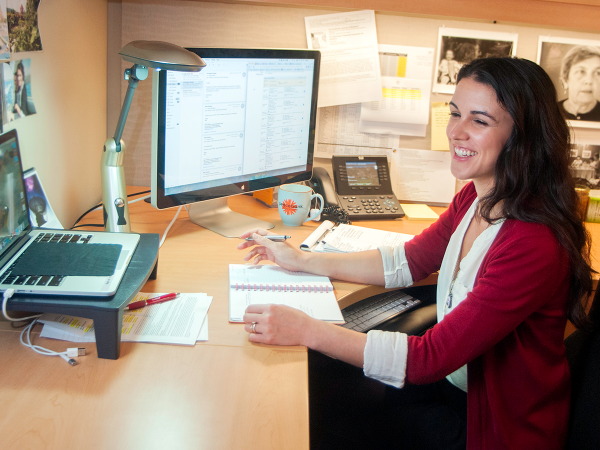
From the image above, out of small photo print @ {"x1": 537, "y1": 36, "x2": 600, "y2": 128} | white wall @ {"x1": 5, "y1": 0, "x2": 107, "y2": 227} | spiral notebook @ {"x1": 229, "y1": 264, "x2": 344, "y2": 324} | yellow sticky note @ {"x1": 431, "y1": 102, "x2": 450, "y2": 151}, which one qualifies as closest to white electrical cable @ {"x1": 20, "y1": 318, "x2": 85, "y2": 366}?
spiral notebook @ {"x1": 229, "y1": 264, "x2": 344, "y2": 324}

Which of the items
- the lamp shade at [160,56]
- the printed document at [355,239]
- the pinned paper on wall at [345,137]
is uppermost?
the lamp shade at [160,56]

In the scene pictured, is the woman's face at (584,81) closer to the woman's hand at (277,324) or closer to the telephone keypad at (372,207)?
the telephone keypad at (372,207)

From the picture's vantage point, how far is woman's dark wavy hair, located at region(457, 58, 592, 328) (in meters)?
0.92

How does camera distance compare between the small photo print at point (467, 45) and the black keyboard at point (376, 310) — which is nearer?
the black keyboard at point (376, 310)

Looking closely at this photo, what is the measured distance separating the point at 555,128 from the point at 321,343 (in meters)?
0.57

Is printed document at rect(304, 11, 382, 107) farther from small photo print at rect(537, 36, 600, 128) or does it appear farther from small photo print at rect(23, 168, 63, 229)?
small photo print at rect(23, 168, 63, 229)

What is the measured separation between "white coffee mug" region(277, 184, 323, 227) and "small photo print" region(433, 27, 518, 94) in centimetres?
65

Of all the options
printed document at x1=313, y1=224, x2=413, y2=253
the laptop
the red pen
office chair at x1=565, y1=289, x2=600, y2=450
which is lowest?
office chair at x1=565, y1=289, x2=600, y2=450

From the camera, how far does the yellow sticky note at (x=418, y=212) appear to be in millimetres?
1563

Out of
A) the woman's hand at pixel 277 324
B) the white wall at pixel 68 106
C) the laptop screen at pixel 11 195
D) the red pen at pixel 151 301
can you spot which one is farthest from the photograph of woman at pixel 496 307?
the white wall at pixel 68 106

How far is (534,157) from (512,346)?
0.34 metres

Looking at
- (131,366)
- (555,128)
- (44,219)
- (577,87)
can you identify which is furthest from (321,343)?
(577,87)

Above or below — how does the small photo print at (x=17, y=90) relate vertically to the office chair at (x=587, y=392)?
above

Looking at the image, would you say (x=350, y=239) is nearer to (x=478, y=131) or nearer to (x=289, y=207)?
(x=289, y=207)
